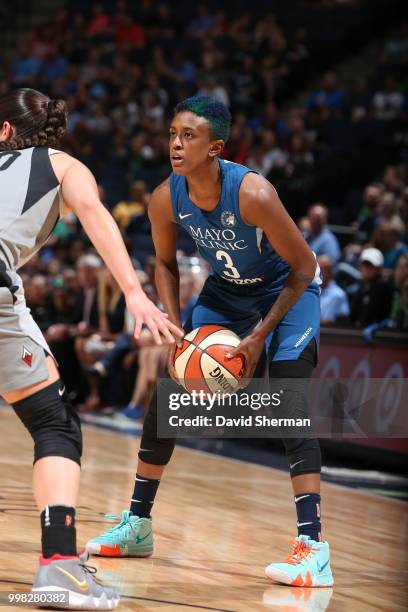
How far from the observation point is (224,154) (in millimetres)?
13617

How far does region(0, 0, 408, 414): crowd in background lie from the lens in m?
10.2

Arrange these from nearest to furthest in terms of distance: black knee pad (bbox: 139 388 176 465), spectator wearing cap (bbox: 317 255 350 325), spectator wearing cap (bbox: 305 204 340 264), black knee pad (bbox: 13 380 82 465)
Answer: black knee pad (bbox: 13 380 82 465)
black knee pad (bbox: 139 388 176 465)
spectator wearing cap (bbox: 317 255 350 325)
spectator wearing cap (bbox: 305 204 340 264)

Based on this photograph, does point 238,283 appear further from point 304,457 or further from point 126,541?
point 126,541

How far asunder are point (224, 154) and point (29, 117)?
10257mm

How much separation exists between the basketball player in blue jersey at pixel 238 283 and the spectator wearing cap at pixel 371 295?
4179 millimetres

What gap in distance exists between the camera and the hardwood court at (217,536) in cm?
377

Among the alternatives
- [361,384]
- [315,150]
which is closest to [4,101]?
[361,384]

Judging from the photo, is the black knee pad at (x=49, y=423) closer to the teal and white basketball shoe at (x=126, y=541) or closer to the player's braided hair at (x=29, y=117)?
the player's braided hair at (x=29, y=117)

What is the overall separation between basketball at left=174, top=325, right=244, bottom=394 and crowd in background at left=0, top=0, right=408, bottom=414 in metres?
3.91

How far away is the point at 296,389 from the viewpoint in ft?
13.9

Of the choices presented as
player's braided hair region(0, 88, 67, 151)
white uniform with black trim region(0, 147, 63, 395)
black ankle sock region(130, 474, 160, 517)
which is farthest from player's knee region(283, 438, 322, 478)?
player's braided hair region(0, 88, 67, 151)

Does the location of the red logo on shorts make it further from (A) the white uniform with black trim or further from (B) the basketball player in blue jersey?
(B) the basketball player in blue jersey

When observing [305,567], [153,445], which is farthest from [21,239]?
[305,567]

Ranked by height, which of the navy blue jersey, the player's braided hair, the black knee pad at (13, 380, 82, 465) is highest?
the player's braided hair
